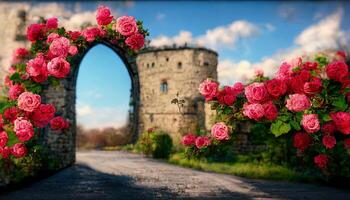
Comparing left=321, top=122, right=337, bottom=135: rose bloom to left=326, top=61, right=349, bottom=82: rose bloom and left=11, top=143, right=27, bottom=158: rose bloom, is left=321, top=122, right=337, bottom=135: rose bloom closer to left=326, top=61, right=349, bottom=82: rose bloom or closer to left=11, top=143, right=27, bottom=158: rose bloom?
left=326, top=61, right=349, bottom=82: rose bloom

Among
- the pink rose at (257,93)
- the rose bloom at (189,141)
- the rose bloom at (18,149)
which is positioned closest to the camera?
the pink rose at (257,93)

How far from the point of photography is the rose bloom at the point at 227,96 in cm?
498

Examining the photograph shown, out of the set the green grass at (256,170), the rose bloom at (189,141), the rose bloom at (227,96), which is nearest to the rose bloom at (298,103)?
the rose bloom at (227,96)

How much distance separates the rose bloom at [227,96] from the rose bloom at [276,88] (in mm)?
531

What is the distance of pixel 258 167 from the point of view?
41.2ft

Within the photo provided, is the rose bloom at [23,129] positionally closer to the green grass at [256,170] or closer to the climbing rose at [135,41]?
the climbing rose at [135,41]

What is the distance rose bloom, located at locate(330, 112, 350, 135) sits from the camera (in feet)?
14.5

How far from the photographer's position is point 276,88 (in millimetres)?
4559

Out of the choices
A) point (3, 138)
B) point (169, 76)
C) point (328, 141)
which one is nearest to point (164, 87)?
point (169, 76)

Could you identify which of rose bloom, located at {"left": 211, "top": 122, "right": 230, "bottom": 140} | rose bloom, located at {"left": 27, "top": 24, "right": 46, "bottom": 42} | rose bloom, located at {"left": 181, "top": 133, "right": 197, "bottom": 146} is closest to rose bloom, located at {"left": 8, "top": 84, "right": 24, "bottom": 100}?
rose bloom, located at {"left": 27, "top": 24, "right": 46, "bottom": 42}

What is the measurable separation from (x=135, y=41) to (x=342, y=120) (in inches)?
98.9

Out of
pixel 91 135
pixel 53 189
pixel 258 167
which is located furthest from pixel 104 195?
pixel 91 135

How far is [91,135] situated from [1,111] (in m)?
27.7

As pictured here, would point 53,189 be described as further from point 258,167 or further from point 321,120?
point 258,167
